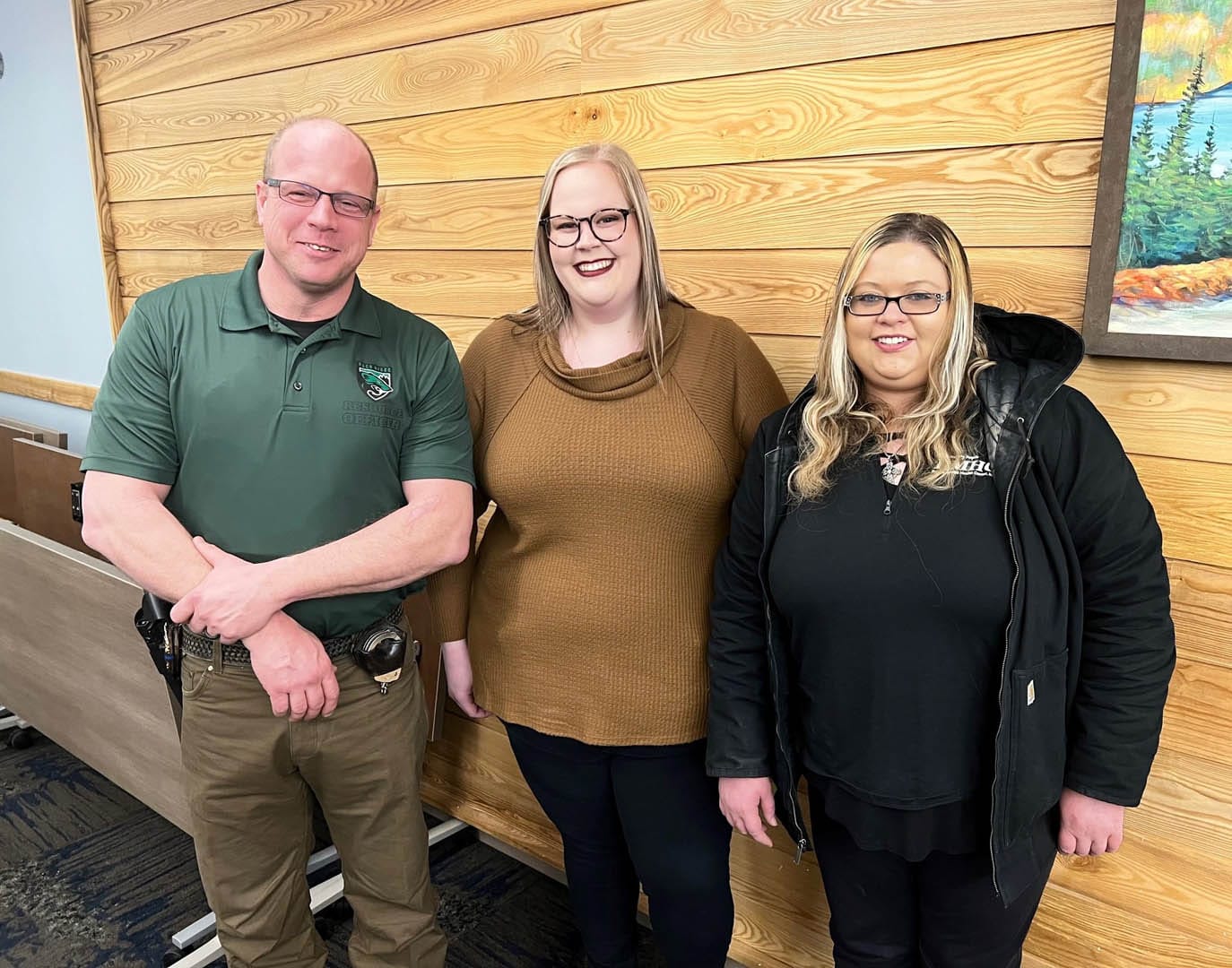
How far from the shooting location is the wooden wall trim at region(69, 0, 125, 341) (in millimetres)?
2863

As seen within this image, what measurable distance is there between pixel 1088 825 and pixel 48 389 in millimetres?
3784

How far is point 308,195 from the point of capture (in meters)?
1.27

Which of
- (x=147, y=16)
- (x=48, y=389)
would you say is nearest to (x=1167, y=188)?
(x=147, y=16)

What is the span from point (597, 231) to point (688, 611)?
0.60 meters

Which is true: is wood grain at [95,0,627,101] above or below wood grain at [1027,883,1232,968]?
above

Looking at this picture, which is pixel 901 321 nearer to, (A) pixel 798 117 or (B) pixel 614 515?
(B) pixel 614 515

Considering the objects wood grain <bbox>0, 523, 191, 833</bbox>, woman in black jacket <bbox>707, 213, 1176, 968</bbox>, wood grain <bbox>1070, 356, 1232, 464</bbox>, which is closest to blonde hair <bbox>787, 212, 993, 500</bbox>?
woman in black jacket <bbox>707, 213, 1176, 968</bbox>

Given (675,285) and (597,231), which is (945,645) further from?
(675,285)

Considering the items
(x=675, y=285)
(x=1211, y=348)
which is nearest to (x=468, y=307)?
(x=675, y=285)

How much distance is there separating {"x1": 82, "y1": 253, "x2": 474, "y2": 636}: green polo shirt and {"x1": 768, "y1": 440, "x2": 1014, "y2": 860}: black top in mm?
608

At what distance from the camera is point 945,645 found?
1.08m

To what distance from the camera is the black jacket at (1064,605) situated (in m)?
1.05

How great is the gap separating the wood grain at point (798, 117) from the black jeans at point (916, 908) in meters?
1.06

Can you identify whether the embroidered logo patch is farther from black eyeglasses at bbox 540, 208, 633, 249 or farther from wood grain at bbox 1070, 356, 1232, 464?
wood grain at bbox 1070, 356, 1232, 464
